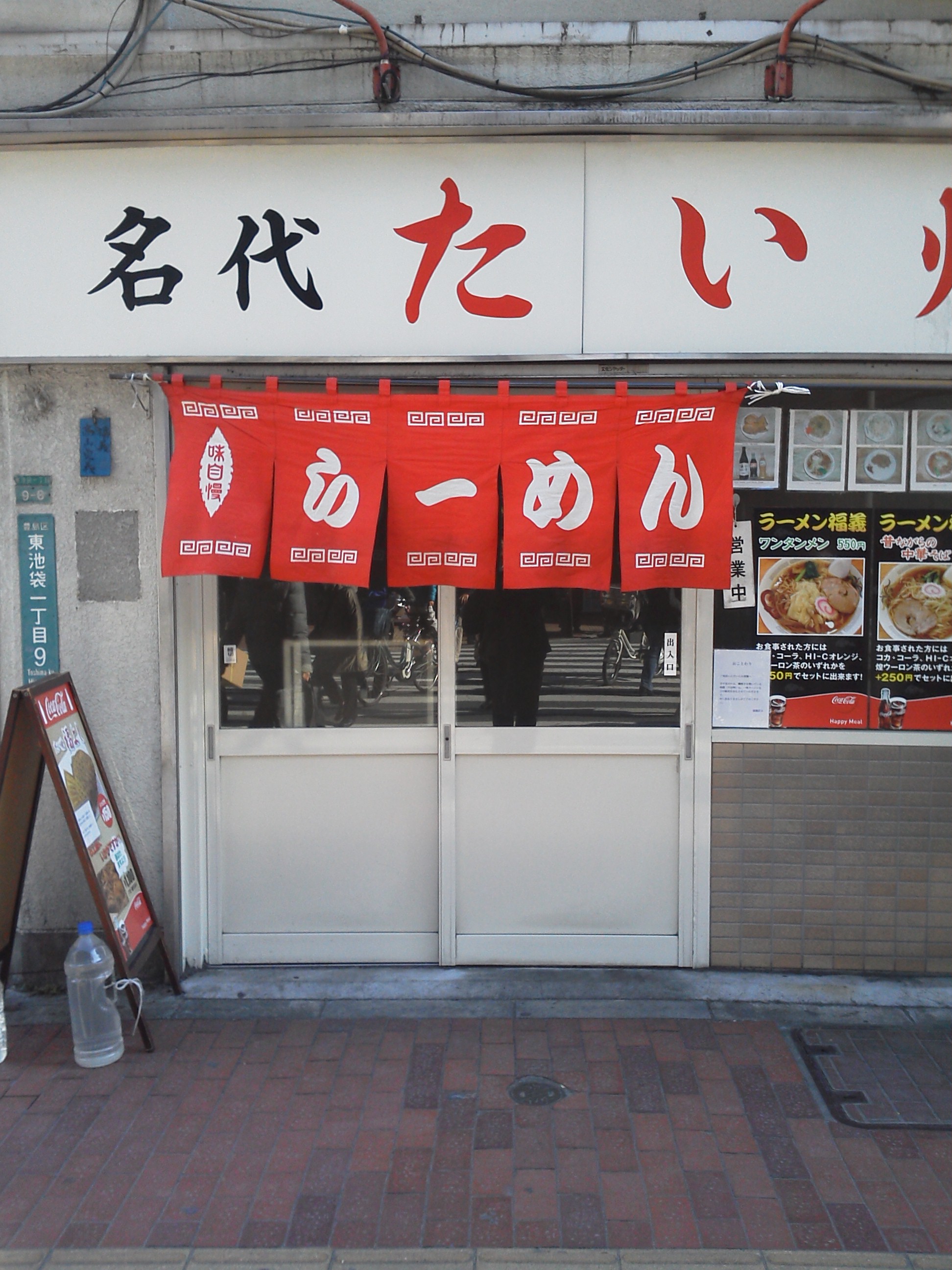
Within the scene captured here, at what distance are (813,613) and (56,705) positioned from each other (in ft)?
13.0

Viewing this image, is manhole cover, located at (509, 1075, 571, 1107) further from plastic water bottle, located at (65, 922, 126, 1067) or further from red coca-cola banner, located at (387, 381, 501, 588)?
red coca-cola banner, located at (387, 381, 501, 588)

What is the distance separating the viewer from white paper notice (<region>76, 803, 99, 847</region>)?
4449 millimetres

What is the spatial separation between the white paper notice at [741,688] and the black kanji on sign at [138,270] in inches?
139

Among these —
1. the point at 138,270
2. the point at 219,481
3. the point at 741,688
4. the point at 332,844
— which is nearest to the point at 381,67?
the point at 138,270

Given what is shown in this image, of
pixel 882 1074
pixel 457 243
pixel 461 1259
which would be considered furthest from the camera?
pixel 457 243

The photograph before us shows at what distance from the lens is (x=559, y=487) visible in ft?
15.2

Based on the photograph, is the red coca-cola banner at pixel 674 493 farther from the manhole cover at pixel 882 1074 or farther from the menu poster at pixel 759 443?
the manhole cover at pixel 882 1074

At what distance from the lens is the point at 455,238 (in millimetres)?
4781

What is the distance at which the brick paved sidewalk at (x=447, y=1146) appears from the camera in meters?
3.39

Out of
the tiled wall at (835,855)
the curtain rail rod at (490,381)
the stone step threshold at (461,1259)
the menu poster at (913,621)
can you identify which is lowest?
the stone step threshold at (461,1259)

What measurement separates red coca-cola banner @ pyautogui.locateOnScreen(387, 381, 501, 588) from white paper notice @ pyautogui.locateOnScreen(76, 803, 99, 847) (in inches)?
73.6

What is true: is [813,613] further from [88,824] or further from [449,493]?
[88,824]

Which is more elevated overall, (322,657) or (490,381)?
(490,381)

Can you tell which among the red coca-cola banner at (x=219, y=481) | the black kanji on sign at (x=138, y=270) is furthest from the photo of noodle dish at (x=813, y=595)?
the black kanji on sign at (x=138, y=270)
